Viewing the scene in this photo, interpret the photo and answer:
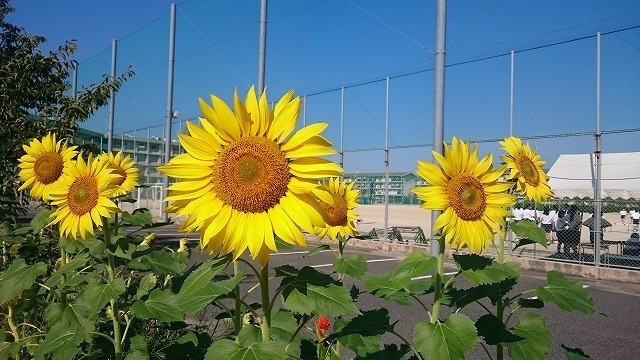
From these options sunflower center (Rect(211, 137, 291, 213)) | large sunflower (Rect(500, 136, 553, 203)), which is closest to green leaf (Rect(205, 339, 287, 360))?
sunflower center (Rect(211, 137, 291, 213))

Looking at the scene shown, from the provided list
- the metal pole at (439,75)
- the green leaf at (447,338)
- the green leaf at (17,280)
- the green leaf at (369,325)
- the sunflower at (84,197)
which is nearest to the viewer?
the green leaf at (447,338)

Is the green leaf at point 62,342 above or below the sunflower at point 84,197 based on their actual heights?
below

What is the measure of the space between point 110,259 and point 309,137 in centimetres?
133

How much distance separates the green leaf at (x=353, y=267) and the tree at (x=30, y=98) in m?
3.86

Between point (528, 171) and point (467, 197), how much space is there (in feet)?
2.05

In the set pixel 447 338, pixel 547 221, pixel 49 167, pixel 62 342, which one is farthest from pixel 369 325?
pixel 547 221

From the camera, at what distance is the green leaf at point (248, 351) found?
1.09 meters

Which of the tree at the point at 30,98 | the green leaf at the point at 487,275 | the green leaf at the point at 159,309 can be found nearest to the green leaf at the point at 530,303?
the green leaf at the point at 487,275

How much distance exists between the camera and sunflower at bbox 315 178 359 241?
7.56 ft

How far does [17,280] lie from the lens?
234 centimetres

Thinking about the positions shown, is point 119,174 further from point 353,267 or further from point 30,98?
point 30,98

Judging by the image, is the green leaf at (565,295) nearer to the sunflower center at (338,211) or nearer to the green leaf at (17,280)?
the sunflower center at (338,211)

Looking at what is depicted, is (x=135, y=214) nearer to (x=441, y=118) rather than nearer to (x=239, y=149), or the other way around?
(x=239, y=149)

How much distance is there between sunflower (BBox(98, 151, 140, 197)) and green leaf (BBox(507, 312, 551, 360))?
1.72 metres
